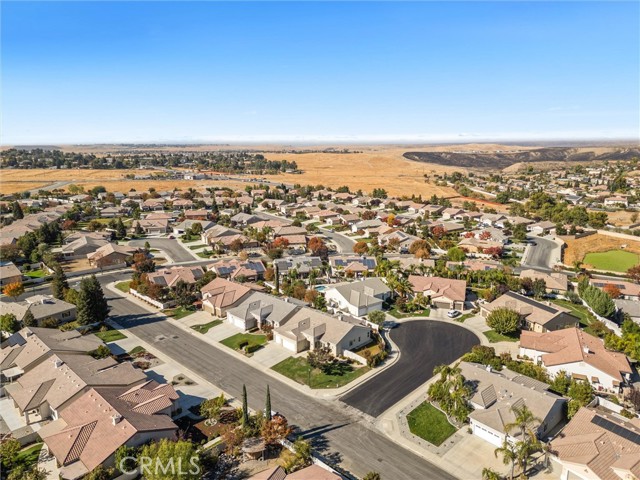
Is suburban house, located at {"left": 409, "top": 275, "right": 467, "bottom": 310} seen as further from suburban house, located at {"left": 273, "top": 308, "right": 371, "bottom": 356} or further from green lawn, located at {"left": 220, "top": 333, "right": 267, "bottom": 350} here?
green lawn, located at {"left": 220, "top": 333, "right": 267, "bottom": 350}

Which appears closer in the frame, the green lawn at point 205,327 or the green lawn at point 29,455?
the green lawn at point 29,455

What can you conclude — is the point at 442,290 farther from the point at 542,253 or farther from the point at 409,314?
the point at 542,253

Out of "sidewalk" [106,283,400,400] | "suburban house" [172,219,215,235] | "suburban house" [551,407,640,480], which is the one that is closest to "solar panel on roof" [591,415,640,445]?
"suburban house" [551,407,640,480]

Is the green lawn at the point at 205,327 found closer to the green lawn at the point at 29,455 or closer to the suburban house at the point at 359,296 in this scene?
the suburban house at the point at 359,296

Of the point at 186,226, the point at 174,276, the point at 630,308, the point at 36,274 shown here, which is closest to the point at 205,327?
the point at 174,276

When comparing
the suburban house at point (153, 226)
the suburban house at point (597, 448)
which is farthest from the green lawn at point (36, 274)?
the suburban house at point (597, 448)

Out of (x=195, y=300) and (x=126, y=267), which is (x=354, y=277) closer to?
(x=195, y=300)
